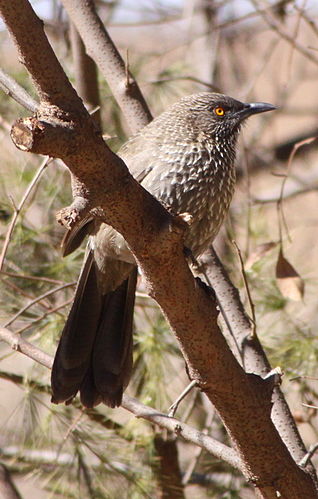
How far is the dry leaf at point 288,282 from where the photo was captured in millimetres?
2930

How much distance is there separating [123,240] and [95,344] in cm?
38

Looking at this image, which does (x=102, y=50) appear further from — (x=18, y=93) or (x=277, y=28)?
(x=277, y=28)

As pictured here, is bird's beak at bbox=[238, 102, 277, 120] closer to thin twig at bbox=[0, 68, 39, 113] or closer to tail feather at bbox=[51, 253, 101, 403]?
tail feather at bbox=[51, 253, 101, 403]

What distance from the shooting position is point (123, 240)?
2.95m

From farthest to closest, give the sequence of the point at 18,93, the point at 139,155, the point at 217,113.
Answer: the point at 217,113 → the point at 139,155 → the point at 18,93

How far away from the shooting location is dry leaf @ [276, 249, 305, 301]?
2930 millimetres

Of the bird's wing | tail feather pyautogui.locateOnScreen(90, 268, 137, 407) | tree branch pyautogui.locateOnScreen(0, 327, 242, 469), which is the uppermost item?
the bird's wing

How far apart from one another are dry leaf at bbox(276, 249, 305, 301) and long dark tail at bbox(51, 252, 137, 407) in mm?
553

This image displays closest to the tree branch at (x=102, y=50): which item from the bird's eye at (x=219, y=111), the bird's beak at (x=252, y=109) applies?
the bird's eye at (x=219, y=111)

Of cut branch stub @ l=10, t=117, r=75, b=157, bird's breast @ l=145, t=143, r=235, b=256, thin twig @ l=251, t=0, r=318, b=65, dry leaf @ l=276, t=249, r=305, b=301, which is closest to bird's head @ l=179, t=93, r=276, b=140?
bird's breast @ l=145, t=143, r=235, b=256

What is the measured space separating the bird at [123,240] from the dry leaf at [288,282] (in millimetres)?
261

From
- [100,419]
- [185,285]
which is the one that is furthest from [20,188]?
[185,285]

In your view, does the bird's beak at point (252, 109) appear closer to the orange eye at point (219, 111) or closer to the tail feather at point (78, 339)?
the orange eye at point (219, 111)

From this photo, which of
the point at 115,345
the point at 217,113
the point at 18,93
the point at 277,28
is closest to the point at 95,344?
the point at 115,345
